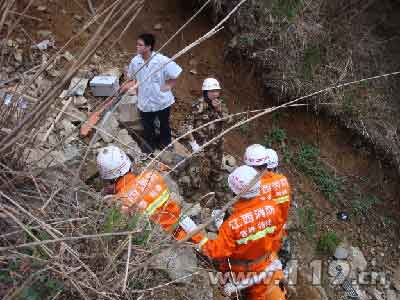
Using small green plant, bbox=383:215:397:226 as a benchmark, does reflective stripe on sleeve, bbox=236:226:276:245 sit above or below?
above

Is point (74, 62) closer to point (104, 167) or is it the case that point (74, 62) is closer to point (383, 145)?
point (104, 167)

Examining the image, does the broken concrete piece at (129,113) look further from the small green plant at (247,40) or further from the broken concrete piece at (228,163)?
the small green plant at (247,40)

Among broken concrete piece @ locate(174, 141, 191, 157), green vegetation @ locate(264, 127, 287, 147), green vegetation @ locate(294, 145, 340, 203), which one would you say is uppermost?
broken concrete piece @ locate(174, 141, 191, 157)

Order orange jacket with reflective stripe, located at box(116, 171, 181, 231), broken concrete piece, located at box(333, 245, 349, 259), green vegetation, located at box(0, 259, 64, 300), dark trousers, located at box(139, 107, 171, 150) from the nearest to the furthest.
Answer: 1. green vegetation, located at box(0, 259, 64, 300)
2. orange jacket with reflective stripe, located at box(116, 171, 181, 231)
3. dark trousers, located at box(139, 107, 171, 150)
4. broken concrete piece, located at box(333, 245, 349, 259)

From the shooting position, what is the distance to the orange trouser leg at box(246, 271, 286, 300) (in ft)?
12.8

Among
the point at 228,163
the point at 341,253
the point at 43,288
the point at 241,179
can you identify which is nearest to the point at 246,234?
the point at 241,179

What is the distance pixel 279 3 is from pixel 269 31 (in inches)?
17.6

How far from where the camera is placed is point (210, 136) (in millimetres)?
5277

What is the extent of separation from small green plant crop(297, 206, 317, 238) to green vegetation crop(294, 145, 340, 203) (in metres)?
0.41

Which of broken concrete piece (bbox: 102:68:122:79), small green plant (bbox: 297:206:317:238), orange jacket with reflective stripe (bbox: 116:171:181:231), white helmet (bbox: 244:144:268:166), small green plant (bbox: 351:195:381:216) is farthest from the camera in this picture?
small green plant (bbox: 351:195:381:216)

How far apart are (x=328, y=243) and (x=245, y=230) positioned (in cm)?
319

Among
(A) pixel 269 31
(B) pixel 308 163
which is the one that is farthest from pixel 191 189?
(A) pixel 269 31

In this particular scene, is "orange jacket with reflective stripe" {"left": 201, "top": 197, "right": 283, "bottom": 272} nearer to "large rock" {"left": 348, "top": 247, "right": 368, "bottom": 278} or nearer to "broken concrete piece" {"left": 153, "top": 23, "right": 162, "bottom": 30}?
"large rock" {"left": 348, "top": 247, "right": 368, "bottom": 278}

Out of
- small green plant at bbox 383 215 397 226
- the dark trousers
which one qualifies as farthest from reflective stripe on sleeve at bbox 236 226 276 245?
small green plant at bbox 383 215 397 226
